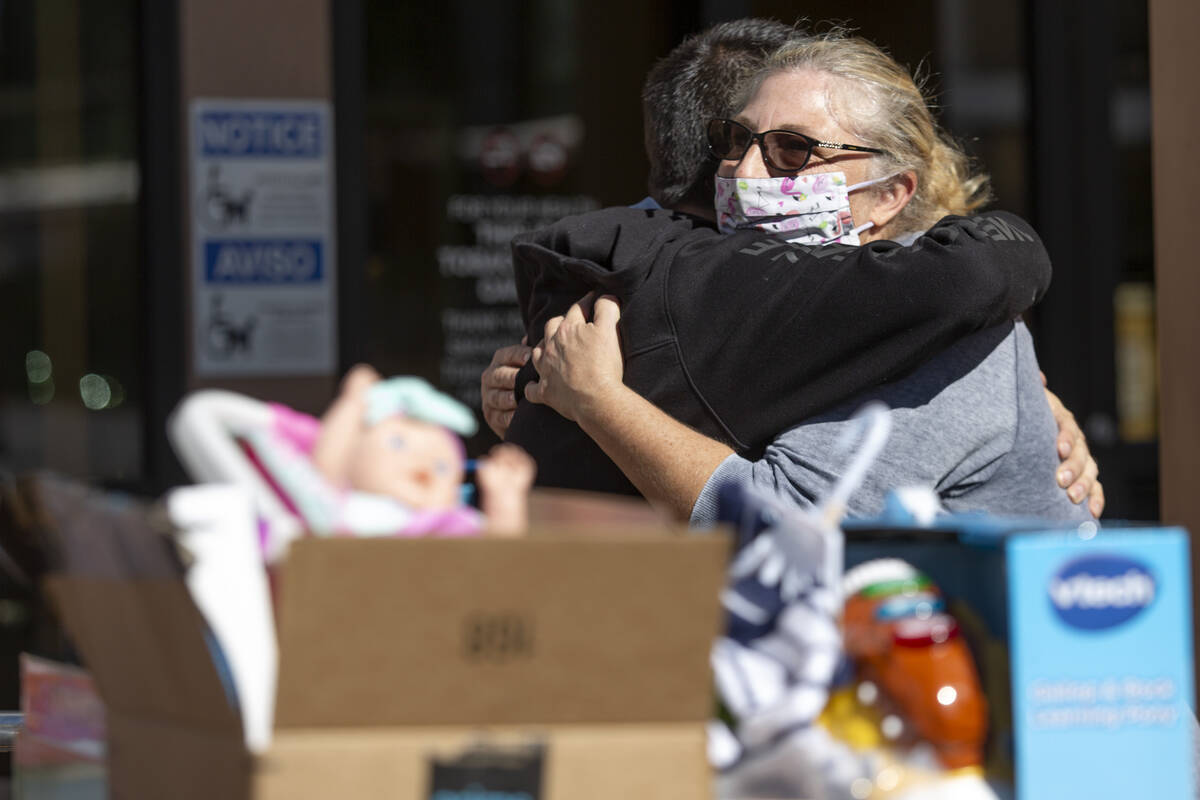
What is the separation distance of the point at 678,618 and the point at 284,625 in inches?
11.8

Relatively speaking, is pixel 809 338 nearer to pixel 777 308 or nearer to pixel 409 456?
pixel 777 308

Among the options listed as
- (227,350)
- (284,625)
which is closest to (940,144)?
(284,625)

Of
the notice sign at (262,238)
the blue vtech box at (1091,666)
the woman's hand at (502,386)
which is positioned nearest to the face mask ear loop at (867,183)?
the woman's hand at (502,386)

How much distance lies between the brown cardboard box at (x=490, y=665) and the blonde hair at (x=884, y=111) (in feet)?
4.18

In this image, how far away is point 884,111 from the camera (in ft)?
7.58

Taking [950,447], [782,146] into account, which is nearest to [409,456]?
[950,447]

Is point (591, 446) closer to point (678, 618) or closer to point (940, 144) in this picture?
point (940, 144)

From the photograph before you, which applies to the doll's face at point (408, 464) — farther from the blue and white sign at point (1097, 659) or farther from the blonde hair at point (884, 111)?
the blonde hair at point (884, 111)

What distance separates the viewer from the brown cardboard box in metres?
1.15

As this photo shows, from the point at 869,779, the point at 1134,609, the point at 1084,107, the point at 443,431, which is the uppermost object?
the point at 1084,107

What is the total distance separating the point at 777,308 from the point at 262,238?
3035mm

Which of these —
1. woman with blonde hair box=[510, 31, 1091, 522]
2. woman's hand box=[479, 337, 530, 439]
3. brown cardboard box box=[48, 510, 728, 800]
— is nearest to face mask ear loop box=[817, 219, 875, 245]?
woman with blonde hair box=[510, 31, 1091, 522]

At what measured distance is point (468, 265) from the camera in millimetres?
5188

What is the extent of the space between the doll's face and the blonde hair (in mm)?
1191
